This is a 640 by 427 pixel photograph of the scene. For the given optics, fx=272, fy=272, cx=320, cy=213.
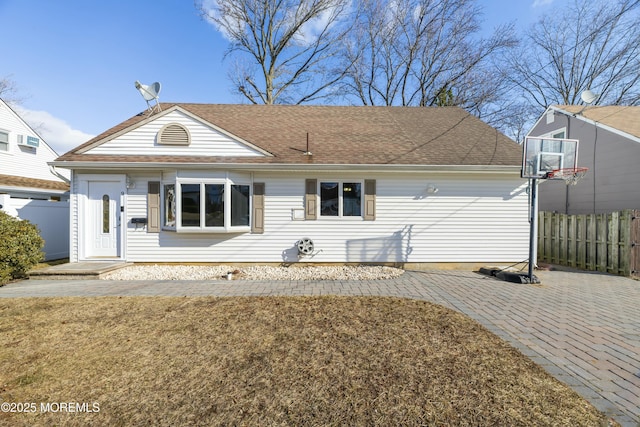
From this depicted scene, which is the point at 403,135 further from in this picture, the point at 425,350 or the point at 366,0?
the point at 366,0

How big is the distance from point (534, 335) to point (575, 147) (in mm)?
6297

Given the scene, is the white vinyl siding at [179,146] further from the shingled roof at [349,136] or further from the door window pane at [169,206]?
the door window pane at [169,206]

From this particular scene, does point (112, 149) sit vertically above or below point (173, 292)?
above

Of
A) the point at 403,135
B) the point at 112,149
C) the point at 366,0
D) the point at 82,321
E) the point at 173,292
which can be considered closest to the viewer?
the point at 82,321

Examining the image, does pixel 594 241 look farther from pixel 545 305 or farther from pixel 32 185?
pixel 32 185

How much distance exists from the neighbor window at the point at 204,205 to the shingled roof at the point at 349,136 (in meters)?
0.69

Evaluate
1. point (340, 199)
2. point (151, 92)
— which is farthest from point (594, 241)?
point (151, 92)

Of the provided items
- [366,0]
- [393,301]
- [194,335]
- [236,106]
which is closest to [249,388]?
[194,335]

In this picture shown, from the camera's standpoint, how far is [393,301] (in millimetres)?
5133

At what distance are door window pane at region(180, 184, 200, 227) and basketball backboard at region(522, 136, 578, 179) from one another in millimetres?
8502

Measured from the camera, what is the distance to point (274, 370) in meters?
2.87

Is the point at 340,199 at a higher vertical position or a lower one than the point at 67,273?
higher

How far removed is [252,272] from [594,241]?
32.8 feet

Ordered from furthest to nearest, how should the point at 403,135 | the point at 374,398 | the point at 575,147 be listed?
the point at 403,135
the point at 575,147
the point at 374,398
